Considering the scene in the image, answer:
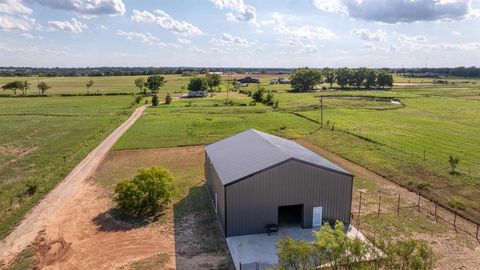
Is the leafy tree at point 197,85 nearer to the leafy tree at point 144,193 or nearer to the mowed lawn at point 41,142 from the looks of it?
the mowed lawn at point 41,142

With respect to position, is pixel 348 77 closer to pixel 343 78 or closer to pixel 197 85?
pixel 343 78

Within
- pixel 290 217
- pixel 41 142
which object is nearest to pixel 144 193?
pixel 290 217

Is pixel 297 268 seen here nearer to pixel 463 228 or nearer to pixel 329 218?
pixel 329 218

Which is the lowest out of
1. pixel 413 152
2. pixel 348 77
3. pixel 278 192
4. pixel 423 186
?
pixel 423 186

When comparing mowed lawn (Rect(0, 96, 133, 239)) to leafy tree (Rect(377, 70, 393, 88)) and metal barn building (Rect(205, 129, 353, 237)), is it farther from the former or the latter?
leafy tree (Rect(377, 70, 393, 88))

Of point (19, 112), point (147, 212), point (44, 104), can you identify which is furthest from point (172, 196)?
point (44, 104)

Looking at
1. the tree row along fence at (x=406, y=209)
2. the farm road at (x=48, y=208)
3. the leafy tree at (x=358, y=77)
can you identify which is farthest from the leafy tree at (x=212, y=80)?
the tree row along fence at (x=406, y=209)
